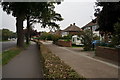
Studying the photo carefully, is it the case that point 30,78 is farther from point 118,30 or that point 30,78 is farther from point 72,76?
point 118,30

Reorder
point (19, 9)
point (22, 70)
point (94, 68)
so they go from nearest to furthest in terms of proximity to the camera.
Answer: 1. point (22, 70)
2. point (94, 68)
3. point (19, 9)

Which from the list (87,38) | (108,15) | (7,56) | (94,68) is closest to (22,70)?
(94,68)

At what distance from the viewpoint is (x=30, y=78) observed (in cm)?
629

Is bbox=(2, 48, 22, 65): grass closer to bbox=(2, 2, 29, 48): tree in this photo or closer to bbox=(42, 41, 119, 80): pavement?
bbox=(42, 41, 119, 80): pavement

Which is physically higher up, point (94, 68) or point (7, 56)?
point (7, 56)

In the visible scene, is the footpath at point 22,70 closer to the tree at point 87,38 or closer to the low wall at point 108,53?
the low wall at point 108,53

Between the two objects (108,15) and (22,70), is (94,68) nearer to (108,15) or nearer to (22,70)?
(22,70)

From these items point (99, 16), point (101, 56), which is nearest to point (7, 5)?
point (99, 16)

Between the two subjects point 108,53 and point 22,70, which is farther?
point 108,53

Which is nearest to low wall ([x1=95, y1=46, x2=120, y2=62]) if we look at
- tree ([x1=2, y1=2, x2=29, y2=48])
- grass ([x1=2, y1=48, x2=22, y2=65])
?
grass ([x1=2, y1=48, x2=22, y2=65])

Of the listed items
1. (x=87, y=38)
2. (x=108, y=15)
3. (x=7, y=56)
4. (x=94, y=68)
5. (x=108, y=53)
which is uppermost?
(x=108, y=15)

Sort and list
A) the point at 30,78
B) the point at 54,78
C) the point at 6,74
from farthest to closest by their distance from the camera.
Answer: the point at 6,74 → the point at 30,78 → the point at 54,78

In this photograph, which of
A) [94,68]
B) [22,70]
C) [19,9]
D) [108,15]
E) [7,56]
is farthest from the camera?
[19,9]

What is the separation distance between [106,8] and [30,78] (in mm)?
8898
